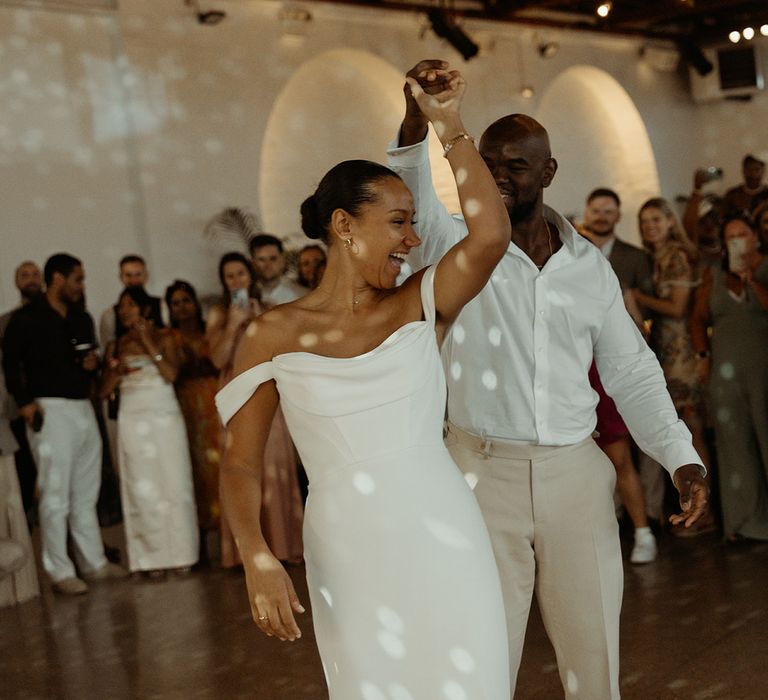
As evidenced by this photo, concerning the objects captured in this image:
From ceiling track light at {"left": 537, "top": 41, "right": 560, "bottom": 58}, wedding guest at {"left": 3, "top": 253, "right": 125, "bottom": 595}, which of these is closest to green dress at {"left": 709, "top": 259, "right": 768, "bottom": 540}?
wedding guest at {"left": 3, "top": 253, "right": 125, "bottom": 595}

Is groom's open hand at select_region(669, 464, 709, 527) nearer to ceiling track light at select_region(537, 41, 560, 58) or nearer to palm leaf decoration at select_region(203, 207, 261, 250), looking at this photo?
palm leaf decoration at select_region(203, 207, 261, 250)

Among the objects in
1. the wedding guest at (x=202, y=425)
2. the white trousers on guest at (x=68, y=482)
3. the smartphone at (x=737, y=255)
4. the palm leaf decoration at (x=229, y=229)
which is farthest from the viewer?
the palm leaf decoration at (x=229, y=229)

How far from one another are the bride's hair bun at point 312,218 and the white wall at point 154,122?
5957 millimetres

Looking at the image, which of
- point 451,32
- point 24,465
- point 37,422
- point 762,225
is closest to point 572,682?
point 762,225

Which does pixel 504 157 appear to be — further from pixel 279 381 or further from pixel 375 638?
pixel 375 638

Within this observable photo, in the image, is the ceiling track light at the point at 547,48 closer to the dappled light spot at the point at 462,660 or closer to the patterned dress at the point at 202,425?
the patterned dress at the point at 202,425

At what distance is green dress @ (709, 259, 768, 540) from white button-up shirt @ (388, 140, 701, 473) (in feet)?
10.1

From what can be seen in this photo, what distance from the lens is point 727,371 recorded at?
18.3 feet

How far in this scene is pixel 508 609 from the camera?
96.0 inches

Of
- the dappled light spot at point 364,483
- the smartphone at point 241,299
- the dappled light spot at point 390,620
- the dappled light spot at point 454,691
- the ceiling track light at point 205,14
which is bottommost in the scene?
the dappled light spot at point 454,691

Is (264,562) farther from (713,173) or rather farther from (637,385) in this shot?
(713,173)

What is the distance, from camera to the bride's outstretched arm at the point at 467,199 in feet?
6.44

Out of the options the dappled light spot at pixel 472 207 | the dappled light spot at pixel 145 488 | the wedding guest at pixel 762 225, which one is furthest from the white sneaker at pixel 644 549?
the dappled light spot at pixel 472 207

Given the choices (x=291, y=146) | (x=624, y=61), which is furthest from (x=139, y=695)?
(x=624, y=61)
